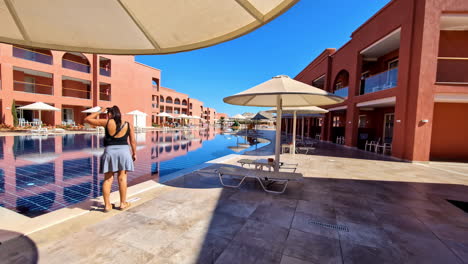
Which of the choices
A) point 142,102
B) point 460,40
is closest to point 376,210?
point 460,40

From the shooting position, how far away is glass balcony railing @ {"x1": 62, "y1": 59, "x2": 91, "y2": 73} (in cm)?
2067

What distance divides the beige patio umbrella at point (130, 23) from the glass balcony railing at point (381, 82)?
1157cm

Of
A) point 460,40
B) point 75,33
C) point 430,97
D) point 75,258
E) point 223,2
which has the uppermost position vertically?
point 460,40

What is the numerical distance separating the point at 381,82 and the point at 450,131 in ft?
13.2

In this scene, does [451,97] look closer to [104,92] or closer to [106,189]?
[106,189]

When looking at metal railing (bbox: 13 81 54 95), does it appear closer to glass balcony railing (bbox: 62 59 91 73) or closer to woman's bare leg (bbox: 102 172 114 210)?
glass balcony railing (bbox: 62 59 91 73)

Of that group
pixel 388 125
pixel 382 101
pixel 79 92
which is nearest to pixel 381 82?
pixel 382 101

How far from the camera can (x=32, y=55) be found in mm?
18281

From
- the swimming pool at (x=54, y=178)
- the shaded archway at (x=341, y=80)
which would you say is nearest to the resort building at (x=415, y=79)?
the shaded archway at (x=341, y=80)

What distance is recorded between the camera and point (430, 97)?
8.46m

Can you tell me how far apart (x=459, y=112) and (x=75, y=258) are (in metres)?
15.4

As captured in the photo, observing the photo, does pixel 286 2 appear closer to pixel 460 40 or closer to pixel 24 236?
pixel 24 236

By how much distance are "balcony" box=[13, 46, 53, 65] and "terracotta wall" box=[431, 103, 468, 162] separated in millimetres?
30160

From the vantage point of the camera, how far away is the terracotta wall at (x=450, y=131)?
32.8 feet
